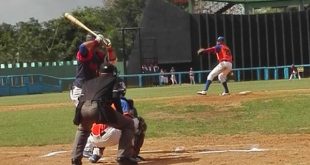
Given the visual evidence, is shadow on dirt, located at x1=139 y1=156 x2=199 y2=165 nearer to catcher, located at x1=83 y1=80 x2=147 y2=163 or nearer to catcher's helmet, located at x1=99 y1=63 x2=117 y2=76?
catcher, located at x1=83 y1=80 x2=147 y2=163

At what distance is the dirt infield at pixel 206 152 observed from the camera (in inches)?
348

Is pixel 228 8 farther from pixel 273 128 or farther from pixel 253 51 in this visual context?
pixel 273 128

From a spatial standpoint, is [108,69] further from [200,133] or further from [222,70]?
[222,70]

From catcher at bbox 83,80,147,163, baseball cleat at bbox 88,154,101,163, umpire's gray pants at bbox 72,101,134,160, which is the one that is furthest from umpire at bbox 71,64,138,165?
baseball cleat at bbox 88,154,101,163

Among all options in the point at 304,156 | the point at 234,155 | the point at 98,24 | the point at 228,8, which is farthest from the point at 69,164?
the point at 98,24

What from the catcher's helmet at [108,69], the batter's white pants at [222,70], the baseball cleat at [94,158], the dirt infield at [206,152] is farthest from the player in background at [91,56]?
the batter's white pants at [222,70]

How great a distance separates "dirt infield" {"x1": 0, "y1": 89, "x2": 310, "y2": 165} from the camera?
884 cm

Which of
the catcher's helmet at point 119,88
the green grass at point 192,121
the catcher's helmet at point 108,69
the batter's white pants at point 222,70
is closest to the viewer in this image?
the catcher's helmet at point 108,69

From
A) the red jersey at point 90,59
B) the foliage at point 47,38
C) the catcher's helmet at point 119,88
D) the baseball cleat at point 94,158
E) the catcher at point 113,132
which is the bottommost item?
the baseball cleat at point 94,158

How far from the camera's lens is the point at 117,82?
8383mm

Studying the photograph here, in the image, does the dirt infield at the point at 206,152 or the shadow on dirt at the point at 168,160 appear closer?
the dirt infield at the point at 206,152

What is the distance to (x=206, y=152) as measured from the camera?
995 centimetres

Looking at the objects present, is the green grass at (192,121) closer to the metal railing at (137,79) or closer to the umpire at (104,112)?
the umpire at (104,112)

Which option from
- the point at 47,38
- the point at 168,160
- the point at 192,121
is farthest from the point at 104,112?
the point at 47,38
